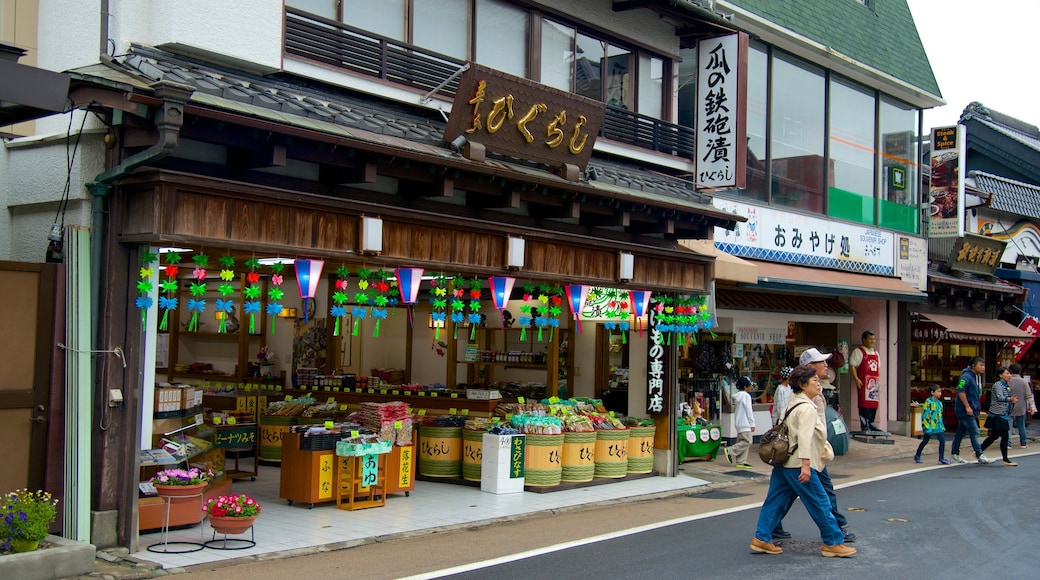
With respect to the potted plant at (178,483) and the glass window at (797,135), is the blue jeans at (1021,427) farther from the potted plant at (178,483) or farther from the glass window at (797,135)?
the potted plant at (178,483)

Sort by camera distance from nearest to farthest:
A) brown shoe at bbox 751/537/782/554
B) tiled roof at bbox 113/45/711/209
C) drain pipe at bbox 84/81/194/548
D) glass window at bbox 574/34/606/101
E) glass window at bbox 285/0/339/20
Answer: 1. drain pipe at bbox 84/81/194/548
2. tiled roof at bbox 113/45/711/209
3. brown shoe at bbox 751/537/782/554
4. glass window at bbox 285/0/339/20
5. glass window at bbox 574/34/606/101

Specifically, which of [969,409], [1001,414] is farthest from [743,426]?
[1001,414]

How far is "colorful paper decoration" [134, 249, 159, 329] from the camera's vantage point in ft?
30.7

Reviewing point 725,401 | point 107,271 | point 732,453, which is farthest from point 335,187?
point 725,401

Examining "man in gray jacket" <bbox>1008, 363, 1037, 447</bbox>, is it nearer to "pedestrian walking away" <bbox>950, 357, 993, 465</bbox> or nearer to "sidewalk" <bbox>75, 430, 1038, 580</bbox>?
"pedestrian walking away" <bbox>950, 357, 993, 465</bbox>

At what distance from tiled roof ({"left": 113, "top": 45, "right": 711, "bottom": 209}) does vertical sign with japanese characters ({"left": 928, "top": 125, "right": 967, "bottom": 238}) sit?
14.0 meters

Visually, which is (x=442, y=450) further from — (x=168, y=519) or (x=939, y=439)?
(x=939, y=439)

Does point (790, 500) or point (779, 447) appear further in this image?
point (790, 500)

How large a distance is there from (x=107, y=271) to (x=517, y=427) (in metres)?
6.89

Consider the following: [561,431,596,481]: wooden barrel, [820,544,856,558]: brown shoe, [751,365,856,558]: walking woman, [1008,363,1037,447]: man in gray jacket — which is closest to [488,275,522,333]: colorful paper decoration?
[561,431,596,481]: wooden barrel

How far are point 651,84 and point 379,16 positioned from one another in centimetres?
648

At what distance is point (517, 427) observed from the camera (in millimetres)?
14453

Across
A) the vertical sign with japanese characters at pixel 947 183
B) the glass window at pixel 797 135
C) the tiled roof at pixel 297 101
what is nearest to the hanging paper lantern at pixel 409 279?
the tiled roof at pixel 297 101

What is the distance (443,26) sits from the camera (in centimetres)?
1362
